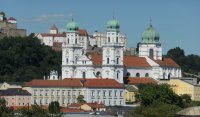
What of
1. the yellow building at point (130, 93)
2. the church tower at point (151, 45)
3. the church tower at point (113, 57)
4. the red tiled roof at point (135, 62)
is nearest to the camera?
the yellow building at point (130, 93)

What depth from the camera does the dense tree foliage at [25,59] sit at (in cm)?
12484

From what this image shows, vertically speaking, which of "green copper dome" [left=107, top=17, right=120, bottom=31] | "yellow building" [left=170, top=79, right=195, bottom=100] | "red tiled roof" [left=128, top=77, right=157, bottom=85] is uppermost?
"green copper dome" [left=107, top=17, right=120, bottom=31]

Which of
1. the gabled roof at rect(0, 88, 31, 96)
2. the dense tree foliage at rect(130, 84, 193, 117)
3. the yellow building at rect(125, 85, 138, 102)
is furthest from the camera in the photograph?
the yellow building at rect(125, 85, 138, 102)

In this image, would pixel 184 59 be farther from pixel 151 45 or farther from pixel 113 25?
pixel 113 25

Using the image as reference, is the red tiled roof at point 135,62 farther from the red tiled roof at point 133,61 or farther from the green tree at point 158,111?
the green tree at point 158,111

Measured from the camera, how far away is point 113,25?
11794 cm

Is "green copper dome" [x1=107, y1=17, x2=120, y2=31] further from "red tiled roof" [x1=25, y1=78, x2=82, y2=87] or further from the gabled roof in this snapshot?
the gabled roof

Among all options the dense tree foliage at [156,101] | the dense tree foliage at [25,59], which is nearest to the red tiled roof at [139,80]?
the dense tree foliage at [25,59]

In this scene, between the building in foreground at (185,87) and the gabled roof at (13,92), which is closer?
the gabled roof at (13,92)

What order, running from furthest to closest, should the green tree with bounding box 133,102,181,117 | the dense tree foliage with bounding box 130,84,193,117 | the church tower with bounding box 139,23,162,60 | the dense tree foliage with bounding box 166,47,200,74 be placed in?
the dense tree foliage with bounding box 166,47,200,74, the church tower with bounding box 139,23,162,60, the dense tree foliage with bounding box 130,84,193,117, the green tree with bounding box 133,102,181,117

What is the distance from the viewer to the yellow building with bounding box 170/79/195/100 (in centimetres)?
11294

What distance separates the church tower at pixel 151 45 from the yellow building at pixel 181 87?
9197mm

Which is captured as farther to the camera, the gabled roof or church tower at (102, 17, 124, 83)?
church tower at (102, 17, 124, 83)

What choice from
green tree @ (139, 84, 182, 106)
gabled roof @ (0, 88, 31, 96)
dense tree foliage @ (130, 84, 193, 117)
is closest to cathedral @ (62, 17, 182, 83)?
gabled roof @ (0, 88, 31, 96)
